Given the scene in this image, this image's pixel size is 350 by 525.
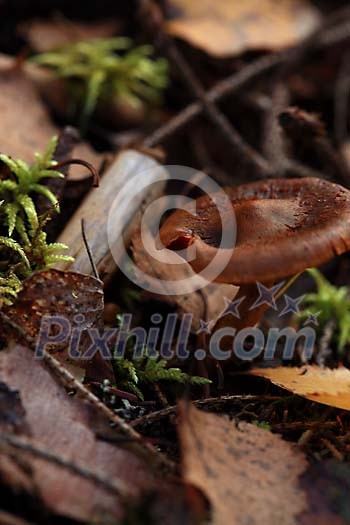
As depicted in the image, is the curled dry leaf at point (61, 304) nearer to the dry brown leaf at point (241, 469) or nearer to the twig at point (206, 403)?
the twig at point (206, 403)

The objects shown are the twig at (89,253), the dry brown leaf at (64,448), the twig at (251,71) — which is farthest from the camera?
the twig at (251,71)

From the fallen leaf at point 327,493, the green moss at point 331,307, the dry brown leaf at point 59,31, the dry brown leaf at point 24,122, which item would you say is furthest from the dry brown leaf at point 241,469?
the dry brown leaf at point 59,31

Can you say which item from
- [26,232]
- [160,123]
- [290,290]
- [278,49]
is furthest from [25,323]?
[278,49]

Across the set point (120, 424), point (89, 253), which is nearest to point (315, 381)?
point (120, 424)

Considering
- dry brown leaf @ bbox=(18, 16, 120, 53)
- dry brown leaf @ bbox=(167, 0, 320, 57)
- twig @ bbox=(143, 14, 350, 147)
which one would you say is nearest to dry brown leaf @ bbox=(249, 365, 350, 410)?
twig @ bbox=(143, 14, 350, 147)

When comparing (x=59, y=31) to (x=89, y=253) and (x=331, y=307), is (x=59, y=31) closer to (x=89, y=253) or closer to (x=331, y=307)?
(x=89, y=253)

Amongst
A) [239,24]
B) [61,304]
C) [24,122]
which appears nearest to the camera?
[61,304]
